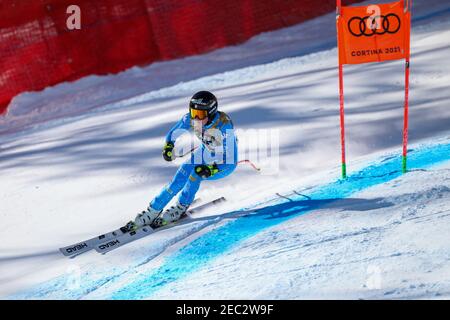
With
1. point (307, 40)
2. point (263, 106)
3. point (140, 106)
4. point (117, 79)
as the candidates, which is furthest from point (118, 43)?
point (263, 106)

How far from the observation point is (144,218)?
482cm

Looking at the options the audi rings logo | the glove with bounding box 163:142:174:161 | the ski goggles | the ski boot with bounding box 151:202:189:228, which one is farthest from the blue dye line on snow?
the audi rings logo

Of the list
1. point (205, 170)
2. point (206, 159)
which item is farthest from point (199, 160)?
point (205, 170)

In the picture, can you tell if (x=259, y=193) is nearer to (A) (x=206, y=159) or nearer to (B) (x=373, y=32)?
(A) (x=206, y=159)

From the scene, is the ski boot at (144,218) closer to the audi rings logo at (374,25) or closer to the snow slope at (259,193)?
the snow slope at (259,193)

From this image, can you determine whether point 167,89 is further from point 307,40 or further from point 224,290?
point 224,290

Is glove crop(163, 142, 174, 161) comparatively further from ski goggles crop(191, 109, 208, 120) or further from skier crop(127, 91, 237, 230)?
ski goggles crop(191, 109, 208, 120)

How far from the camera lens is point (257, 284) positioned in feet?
12.3

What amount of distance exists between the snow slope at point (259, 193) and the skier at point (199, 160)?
184 millimetres

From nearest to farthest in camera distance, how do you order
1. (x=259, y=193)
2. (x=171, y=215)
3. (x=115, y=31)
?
(x=171, y=215), (x=259, y=193), (x=115, y=31)

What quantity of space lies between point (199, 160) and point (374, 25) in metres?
1.73

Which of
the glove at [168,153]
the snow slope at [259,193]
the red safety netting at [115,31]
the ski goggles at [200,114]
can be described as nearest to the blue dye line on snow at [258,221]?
the snow slope at [259,193]

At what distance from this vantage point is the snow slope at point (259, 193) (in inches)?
152

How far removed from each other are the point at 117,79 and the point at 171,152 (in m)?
5.67
